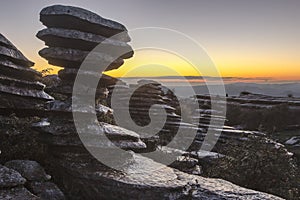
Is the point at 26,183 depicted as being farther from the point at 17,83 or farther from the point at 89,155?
the point at 17,83

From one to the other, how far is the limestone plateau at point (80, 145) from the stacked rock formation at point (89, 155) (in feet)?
0.08

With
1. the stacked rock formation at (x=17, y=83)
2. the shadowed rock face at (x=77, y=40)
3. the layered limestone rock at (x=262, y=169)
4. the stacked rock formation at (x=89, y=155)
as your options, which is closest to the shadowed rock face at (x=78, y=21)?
the stacked rock formation at (x=89, y=155)

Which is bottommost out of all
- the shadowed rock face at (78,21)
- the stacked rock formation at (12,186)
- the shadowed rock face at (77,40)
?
the stacked rock formation at (12,186)

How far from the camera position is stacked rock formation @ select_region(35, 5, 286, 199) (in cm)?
746

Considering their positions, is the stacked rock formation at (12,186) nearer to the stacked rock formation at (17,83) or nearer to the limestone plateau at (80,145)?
the limestone plateau at (80,145)

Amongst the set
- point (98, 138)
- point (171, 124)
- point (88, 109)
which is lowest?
point (171, 124)

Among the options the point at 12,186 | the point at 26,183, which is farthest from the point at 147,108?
the point at 12,186

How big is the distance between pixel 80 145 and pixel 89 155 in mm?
365

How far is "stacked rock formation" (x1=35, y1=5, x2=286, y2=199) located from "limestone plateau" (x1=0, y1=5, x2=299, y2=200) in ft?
0.08

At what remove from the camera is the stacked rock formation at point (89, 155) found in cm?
746

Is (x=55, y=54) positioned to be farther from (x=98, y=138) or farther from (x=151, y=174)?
(x=151, y=174)

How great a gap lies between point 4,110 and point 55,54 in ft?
9.16

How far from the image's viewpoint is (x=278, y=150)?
1102 centimetres

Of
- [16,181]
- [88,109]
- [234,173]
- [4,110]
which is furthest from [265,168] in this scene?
[4,110]
